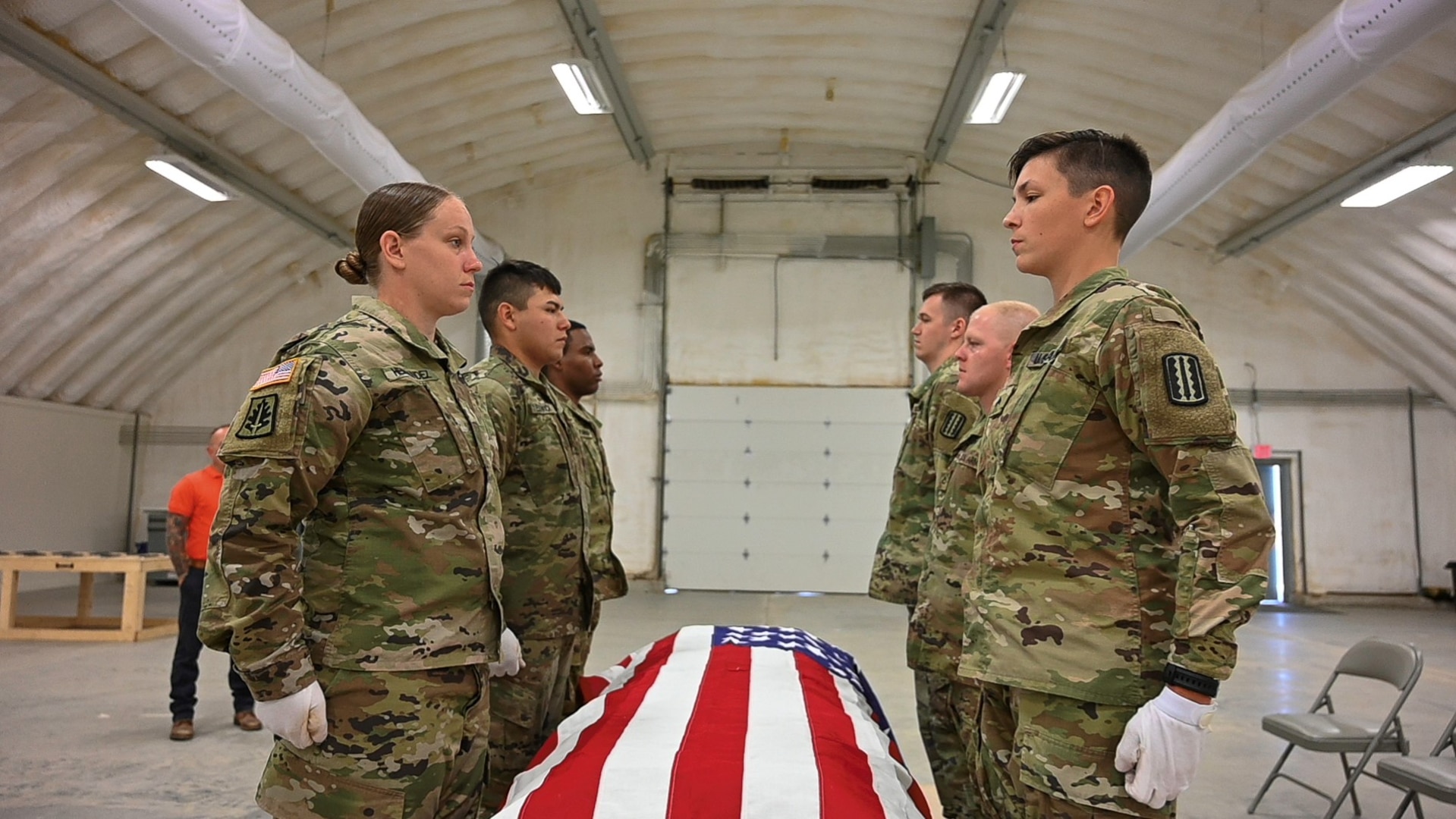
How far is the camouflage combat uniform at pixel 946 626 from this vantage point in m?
2.62

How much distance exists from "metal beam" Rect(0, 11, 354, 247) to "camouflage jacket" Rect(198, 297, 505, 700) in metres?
5.35

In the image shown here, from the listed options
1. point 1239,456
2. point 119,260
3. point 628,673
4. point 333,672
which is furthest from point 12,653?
point 1239,456

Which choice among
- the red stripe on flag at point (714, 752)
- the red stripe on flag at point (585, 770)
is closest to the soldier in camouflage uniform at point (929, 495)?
the red stripe on flag at point (714, 752)

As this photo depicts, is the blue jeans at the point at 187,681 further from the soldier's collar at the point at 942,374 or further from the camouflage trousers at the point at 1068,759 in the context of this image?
the camouflage trousers at the point at 1068,759

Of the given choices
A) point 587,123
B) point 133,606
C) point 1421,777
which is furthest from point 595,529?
point 587,123

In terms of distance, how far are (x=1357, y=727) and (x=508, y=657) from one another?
3.05 m

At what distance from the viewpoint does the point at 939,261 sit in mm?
10977

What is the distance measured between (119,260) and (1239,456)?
9.28 metres

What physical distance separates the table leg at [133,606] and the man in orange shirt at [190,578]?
252cm

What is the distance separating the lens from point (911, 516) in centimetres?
334

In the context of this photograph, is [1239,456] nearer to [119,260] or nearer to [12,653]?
[12,653]

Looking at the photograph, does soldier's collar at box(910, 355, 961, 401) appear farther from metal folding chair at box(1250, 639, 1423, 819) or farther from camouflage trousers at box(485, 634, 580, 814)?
metal folding chair at box(1250, 639, 1423, 819)

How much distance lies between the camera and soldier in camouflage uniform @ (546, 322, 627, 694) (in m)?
2.95

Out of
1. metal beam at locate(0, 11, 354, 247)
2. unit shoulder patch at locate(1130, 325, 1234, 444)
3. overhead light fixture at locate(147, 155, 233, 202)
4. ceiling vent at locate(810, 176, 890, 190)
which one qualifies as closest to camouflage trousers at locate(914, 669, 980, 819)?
unit shoulder patch at locate(1130, 325, 1234, 444)
